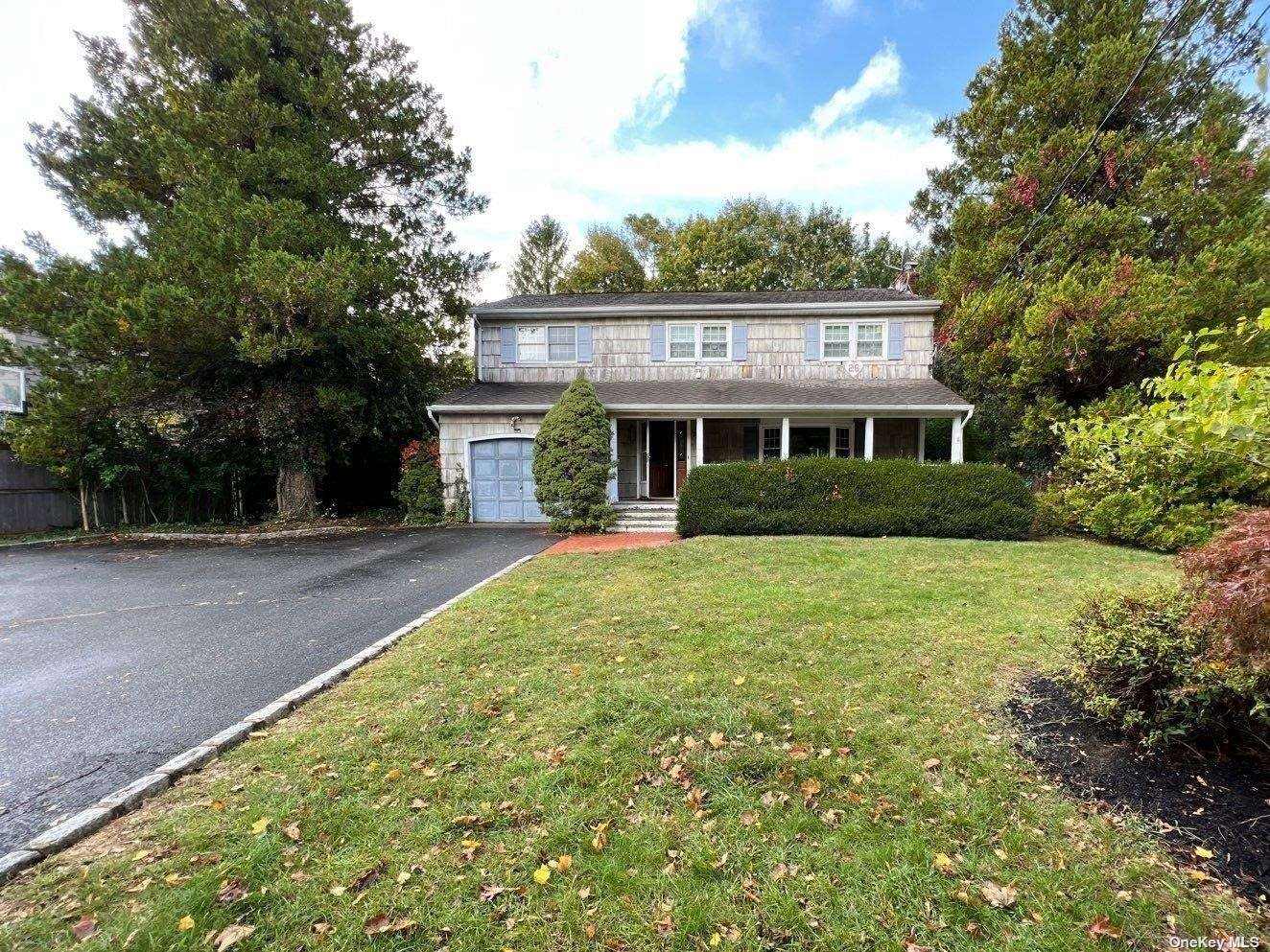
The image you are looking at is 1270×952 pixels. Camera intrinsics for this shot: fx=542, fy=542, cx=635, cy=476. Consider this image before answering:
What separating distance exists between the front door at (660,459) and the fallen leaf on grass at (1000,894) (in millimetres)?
13429

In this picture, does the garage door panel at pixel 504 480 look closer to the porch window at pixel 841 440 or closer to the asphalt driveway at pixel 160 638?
the asphalt driveway at pixel 160 638

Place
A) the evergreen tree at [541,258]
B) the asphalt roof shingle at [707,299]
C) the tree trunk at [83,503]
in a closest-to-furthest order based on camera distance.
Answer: the tree trunk at [83,503] < the asphalt roof shingle at [707,299] < the evergreen tree at [541,258]

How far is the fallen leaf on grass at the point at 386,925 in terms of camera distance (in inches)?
73.4

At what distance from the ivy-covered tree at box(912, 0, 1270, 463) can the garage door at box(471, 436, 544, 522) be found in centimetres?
1148

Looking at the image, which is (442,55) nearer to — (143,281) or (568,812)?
(143,281)

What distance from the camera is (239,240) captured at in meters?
11.4

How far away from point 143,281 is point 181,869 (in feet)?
45.8

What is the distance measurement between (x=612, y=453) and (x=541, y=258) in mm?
21207

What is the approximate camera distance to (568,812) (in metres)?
2.46

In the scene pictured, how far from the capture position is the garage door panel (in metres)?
13.7

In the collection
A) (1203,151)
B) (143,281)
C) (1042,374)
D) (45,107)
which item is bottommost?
(1042,374)

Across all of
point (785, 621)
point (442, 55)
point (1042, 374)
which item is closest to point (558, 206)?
point (442, 55)

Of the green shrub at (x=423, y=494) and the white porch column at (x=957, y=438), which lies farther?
the green shrub at (x=423, y=494)

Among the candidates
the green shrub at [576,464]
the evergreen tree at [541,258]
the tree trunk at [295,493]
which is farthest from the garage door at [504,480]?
the evergreen tree at [541,258]
